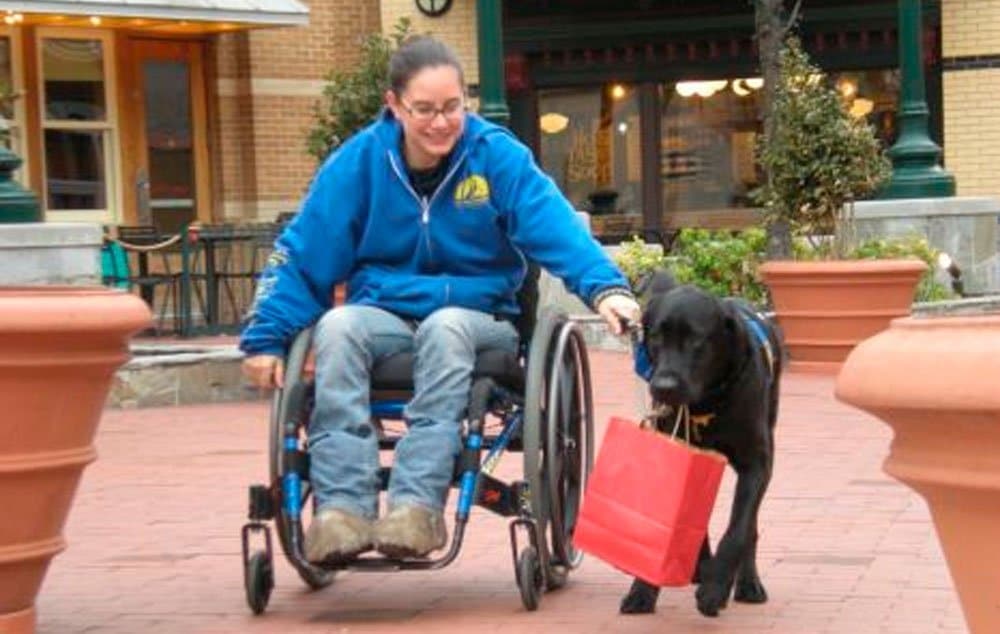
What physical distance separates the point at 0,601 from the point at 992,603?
8.40 ft

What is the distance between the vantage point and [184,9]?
17.3 m

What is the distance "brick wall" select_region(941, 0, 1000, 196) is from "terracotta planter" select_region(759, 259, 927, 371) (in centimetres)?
676

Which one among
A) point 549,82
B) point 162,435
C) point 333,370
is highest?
point 549,82

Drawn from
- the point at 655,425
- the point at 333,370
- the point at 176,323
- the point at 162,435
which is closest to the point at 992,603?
the point at 655,425

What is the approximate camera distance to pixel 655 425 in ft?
18.4

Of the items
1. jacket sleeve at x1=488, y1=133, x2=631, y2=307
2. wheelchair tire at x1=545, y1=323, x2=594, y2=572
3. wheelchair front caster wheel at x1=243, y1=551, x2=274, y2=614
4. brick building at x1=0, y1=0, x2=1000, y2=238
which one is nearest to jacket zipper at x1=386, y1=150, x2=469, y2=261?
jacket sleeve at x1=488, y1=133, x2=631, y2=307

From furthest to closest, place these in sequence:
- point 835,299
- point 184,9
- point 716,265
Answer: point 184,9 < point 716,265 < point 835,299

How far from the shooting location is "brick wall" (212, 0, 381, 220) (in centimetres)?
1958

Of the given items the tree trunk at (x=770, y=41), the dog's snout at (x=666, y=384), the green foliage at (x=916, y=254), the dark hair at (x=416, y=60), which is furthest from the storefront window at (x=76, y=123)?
the dog's snout at (x=666, y=384)

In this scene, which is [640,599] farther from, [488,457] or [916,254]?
[916,254]

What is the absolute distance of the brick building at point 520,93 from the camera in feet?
60.1

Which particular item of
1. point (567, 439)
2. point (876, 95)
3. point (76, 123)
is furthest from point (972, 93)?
point (567, 439)

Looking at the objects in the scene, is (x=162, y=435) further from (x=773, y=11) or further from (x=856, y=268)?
(x=773, y=11)

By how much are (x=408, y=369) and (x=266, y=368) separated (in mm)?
428
